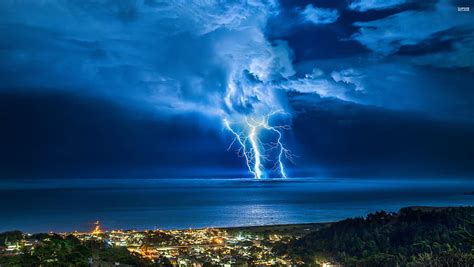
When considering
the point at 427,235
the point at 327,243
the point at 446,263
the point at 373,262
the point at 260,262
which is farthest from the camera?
the point at 327,243

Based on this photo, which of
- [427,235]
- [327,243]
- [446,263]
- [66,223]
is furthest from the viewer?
[66,223]

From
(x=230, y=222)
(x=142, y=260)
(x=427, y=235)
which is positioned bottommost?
(x=142, y=260)

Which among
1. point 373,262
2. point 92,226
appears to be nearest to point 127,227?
point 92,226

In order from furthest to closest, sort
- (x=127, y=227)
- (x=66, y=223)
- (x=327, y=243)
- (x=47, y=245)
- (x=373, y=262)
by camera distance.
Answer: (x=66, y=223)
(x=127, y=227)
(x=327, y=243)
(x=373, y=262)
(x=47, y=245)

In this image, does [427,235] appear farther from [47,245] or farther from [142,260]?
[47,245]

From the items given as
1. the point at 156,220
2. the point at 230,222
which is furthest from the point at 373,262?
the point at 156,220

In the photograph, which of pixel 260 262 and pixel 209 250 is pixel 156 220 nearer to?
pixel 209 250

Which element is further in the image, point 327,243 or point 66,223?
point 66,223

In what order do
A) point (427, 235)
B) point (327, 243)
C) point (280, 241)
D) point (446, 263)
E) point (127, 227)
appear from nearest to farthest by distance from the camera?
point (446, 263) < point (427, 235) < point (327, 243) < point (280, 241) < point (127, 227)

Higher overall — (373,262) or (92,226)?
(92,226)

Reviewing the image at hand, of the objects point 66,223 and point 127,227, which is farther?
point 66,223
